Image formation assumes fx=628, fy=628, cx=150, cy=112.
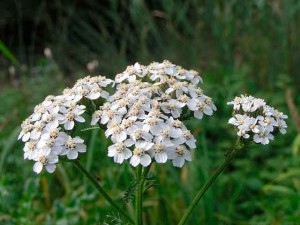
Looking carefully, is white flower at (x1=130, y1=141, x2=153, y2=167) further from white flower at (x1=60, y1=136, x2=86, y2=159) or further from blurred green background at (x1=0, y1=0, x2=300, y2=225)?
blurred green background at (x1=0, y1=0, x2=300, y2=225)

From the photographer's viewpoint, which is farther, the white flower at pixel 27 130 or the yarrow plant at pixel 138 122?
the white flower at pixel 27 130

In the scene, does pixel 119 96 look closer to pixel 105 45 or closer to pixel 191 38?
pixel 191 38

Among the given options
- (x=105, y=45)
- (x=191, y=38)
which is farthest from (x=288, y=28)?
(x=105, y=45)

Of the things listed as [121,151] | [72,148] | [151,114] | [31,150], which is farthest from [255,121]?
[31,150]

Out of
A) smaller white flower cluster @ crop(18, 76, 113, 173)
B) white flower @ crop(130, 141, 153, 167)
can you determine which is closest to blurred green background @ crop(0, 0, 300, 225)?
smaller white flower cluster @ crop(18, 76, 113, 173)

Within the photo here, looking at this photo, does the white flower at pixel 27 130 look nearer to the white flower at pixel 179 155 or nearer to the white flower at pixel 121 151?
the white flower at pixel 121 151

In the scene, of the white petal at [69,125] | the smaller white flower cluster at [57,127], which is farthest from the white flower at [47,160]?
the white petal at [69,125]
